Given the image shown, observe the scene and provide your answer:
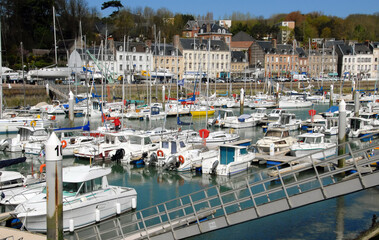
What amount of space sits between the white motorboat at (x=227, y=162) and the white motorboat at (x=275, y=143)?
3743 mm

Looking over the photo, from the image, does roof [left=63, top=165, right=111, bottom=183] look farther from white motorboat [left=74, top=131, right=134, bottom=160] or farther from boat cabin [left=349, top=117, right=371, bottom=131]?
boat cabin [left=349, top=117, right=371, bottom=131]

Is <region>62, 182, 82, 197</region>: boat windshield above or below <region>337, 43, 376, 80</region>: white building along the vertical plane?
below

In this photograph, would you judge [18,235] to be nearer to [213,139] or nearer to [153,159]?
[153,159]

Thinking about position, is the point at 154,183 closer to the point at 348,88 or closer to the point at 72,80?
the point at 72,80

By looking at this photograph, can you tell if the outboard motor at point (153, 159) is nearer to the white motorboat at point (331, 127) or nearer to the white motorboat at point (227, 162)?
the white motorboat at point (227, 162)

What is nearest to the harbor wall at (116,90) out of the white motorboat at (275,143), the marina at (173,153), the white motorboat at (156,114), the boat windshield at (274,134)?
the marina at (173,153)

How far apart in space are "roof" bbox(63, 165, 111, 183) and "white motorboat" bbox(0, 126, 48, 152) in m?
17.0

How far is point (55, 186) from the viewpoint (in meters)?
13.1

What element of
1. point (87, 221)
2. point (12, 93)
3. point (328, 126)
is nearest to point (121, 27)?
point (12, 93)

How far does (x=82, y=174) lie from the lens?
Result: 19.3m

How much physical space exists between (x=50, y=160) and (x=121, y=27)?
9965 cm

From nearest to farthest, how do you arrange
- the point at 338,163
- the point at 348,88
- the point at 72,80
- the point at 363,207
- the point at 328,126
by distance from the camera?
1. the point at 363,207
2. the point at 338,163
3. the point at 328,126
4. the point at 72,80
5. the point at 348,88

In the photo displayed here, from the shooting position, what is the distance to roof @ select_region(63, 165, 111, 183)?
19016mm

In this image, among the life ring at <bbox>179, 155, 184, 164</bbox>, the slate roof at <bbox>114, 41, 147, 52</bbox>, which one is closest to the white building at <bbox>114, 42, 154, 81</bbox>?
the slate roof at <bbox>114, 41, 147, 52</bbox>
